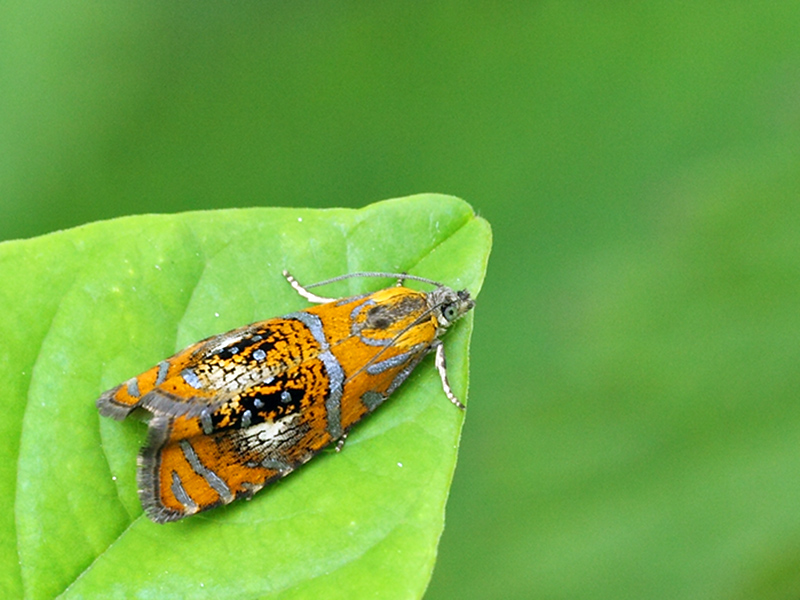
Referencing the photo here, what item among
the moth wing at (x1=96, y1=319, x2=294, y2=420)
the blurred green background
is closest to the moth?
the moth wing at (x1=96, y1=319, x2=294, y2=420)

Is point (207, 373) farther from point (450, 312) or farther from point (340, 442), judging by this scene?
point (450, 312)

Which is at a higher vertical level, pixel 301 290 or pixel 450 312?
pixel 301 290

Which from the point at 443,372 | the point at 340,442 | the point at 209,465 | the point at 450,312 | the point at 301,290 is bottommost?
the point at 209,465

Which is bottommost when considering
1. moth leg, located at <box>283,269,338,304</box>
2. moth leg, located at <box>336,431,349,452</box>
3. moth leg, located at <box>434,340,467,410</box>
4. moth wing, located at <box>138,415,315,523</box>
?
moth wing, located at <box>138,415,315,523</box>

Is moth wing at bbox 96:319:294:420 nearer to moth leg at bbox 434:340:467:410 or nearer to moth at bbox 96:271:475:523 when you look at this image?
moth at bbox 96:271:475:523

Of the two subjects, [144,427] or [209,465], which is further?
[209,465]

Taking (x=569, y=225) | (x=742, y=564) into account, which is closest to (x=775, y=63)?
(x=569, y=225)

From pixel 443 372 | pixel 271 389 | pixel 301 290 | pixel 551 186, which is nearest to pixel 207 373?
pixel 271 389
